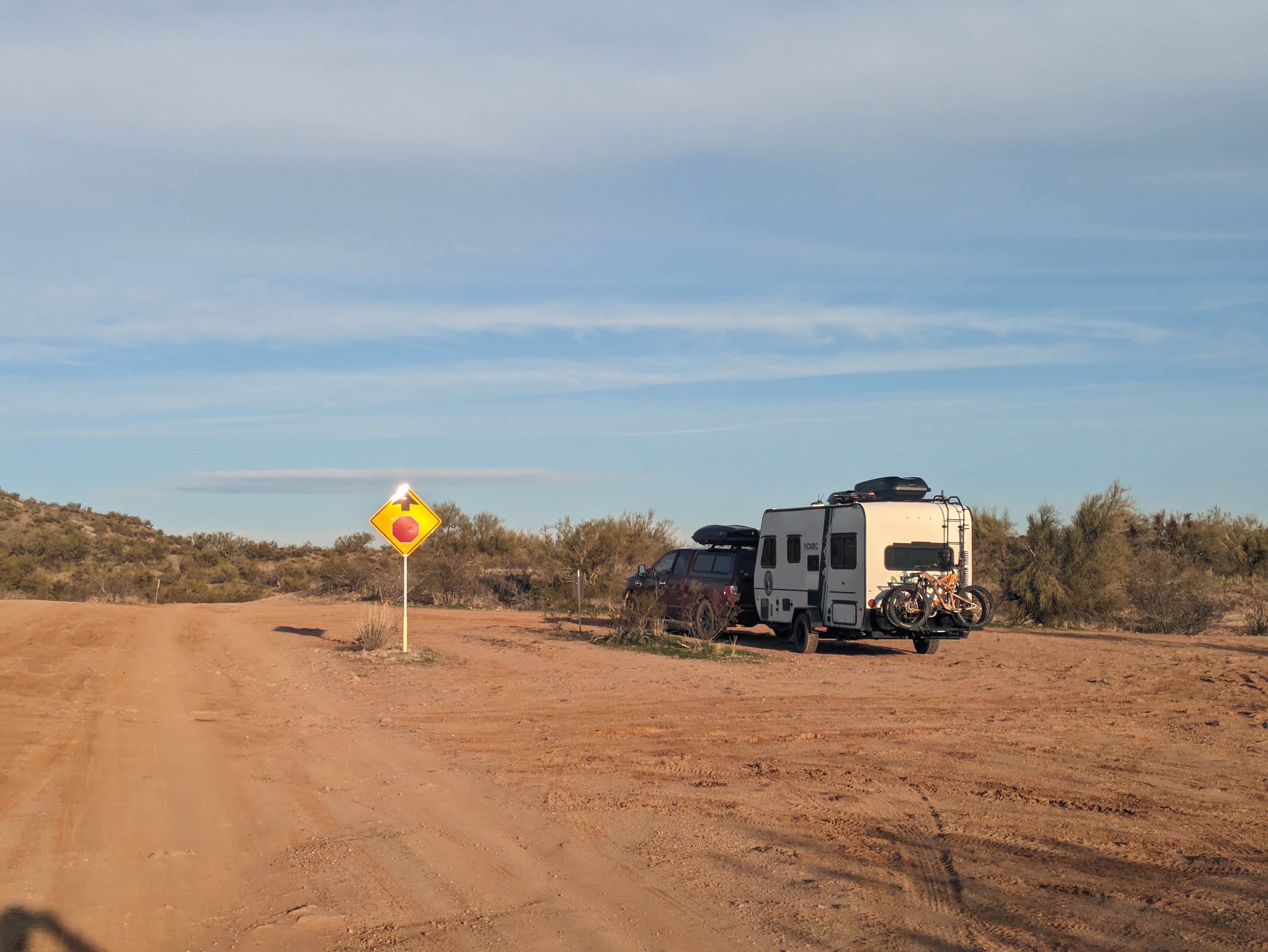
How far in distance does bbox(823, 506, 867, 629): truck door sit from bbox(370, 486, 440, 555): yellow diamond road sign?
660cm

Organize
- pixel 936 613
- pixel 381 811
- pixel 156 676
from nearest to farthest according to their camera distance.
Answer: pixel 381 811, pixel 156 676, pixel 936 613

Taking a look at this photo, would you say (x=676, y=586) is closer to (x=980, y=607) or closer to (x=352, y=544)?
(x=980, y=607)

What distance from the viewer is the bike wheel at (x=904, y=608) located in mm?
16516

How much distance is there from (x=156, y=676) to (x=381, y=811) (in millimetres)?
7687

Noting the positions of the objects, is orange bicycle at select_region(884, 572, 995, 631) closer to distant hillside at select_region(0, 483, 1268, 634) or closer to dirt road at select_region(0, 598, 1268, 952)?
dirt road at select_region(0, 598, 1268, 952)

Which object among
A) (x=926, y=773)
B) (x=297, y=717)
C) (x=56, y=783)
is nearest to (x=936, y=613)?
(x=926, y=773)

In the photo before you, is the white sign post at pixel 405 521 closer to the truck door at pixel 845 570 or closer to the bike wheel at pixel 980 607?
the truck door at pixel 845 570

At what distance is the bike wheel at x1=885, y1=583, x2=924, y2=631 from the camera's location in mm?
16516

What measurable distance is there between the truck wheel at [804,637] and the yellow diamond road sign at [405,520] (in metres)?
6.63

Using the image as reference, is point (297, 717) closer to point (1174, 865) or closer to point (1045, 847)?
point (1045, 847)

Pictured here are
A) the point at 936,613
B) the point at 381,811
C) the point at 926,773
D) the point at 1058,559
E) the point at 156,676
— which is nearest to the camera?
the point at 381,811

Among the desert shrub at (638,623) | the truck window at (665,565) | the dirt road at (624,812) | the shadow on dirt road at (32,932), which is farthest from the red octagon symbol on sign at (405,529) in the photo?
the shadow on dirt road at (32,932)

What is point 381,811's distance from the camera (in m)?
6.92

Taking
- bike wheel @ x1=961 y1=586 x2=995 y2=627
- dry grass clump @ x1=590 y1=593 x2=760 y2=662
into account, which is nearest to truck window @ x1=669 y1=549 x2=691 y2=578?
dry grass clump @ x1=590 y1=593 x2=760 y2=662
